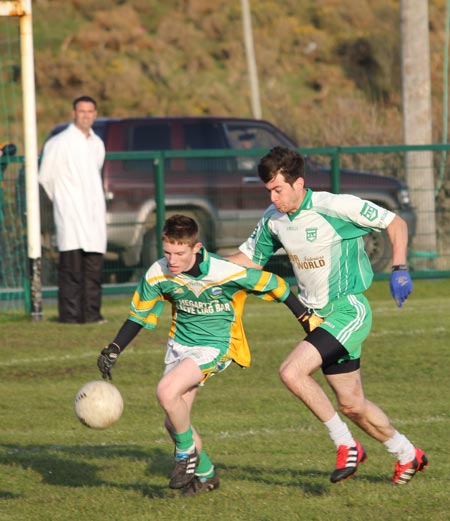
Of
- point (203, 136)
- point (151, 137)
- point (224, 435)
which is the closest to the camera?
point (224, 435)

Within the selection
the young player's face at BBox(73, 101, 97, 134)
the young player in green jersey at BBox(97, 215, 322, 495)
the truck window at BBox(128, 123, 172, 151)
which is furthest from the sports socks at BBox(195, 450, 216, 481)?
the truck window at BBox(128, 123, 172, 151)

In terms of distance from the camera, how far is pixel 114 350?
709cm

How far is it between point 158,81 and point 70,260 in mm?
31072

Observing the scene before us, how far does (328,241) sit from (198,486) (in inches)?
63.3

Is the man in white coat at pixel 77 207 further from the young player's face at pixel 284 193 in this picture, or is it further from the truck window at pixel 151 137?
the young player's face at pixel 284 193

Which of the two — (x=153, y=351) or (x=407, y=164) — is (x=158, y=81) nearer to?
(x=407, y=164)

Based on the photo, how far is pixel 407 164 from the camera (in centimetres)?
1714

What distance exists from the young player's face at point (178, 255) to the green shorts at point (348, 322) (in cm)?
83

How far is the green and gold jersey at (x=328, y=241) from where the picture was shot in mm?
7340

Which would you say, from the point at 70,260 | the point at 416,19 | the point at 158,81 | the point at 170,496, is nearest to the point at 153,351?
the point at 70,260

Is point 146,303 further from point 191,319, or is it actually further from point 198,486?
point 198,486

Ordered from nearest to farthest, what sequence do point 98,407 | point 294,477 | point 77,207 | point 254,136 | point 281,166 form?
point 98,407
point 281,166
point 294,477
point 77,207
point 254,136

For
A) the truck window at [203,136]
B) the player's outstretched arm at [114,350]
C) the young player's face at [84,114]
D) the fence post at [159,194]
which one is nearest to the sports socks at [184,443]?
the player's outstretched arm at [114,350]

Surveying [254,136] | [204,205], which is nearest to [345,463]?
[204,205]
